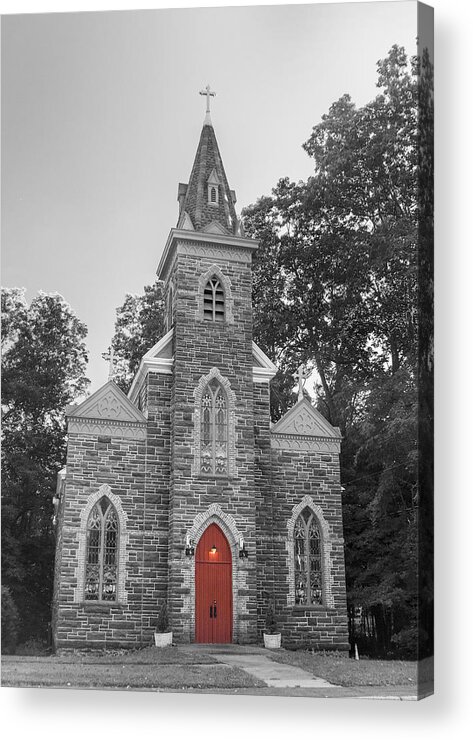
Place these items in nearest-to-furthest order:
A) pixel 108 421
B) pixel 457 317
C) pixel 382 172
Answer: pixel 457 317, pixel 382 172, pixel 108 421

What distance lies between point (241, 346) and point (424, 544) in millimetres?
4312

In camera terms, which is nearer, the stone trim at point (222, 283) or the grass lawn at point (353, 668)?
the grass lawn at point (353, 668)

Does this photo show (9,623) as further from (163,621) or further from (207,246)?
(207,246)

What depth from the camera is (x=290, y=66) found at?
10250mm

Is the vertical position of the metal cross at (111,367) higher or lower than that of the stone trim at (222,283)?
lower

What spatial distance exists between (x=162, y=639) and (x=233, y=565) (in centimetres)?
134

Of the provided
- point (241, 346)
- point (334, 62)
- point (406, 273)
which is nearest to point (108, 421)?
point (241, 346)

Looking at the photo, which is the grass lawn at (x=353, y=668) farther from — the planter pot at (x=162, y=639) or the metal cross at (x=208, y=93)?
the metal cross at (x=208, y=93)

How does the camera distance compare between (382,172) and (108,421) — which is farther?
(108,421)

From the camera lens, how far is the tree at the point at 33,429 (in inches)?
407

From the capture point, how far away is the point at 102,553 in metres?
11.5

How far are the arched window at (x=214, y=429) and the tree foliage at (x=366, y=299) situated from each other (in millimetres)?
766

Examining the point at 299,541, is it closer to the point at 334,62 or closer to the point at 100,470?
the point at 100,470

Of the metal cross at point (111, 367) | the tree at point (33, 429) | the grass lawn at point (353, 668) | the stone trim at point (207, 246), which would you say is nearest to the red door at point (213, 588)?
the grass lawn at point (353, 668)
